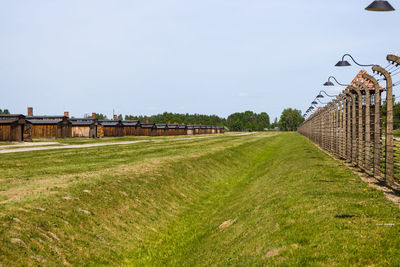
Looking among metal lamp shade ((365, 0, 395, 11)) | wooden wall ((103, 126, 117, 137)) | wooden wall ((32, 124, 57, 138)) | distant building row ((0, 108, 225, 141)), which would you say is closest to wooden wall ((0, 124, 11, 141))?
distant building row ((0, 108, 225, 141))

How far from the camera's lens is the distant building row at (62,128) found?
47.4 meters

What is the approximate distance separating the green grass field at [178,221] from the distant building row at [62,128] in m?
31.1

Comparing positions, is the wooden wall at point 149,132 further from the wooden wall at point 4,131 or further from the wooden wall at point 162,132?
the wooden wall at point 4,131

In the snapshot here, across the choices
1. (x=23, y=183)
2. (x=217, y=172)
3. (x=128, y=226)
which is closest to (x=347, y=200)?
(x=128, y=226)

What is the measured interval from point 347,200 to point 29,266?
897 centimetres

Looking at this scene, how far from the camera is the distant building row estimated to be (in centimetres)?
4741

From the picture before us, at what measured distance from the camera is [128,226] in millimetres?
13016

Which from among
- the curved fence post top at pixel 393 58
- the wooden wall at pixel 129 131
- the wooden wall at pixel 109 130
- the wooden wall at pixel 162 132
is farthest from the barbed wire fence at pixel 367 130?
the wooden wall at pixel 162 132

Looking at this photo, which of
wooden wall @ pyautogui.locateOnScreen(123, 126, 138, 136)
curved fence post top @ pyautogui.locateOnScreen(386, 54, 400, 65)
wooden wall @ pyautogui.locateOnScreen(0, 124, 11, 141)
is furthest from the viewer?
wooden wall @ pyautogui.locateOnScreen(123, 126, 138, 136)

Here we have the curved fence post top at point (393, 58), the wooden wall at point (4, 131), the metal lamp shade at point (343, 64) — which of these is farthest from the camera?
the wooden wall at point (4, 131)

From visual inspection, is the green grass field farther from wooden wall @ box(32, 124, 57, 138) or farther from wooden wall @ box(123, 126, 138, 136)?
wooden wall @ box(123, 126, 138, 136)

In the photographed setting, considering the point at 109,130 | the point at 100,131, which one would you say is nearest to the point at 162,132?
the point at 109,130

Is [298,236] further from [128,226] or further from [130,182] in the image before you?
[130,182]

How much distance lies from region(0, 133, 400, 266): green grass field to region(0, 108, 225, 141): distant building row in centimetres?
3110
